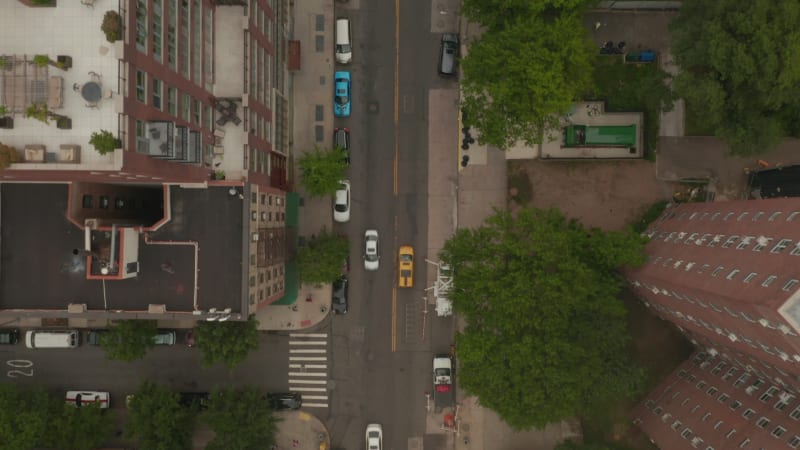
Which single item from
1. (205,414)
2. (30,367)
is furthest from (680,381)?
(30,367)

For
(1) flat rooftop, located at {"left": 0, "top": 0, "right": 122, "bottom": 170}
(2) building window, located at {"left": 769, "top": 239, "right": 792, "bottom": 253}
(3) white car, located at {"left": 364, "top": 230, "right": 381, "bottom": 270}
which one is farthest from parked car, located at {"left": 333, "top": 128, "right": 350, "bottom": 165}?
(2) building window, located at {"left": 769, "top": 239, "right": 792, "bottom": 253}

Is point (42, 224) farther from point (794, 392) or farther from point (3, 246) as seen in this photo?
point (794, 392)

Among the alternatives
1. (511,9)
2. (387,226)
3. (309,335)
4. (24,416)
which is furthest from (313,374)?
(511,9)

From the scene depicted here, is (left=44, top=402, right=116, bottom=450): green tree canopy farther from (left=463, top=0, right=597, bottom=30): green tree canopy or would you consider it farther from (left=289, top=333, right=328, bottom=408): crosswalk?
(left=463, top=0, right=597, bottom=30): green tree canopy

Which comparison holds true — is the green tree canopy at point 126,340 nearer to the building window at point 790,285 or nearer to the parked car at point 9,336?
the parked car at point 9,336

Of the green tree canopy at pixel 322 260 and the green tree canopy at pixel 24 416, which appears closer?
the green tree canopy at pixel 24 416

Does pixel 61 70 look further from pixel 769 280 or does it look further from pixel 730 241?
pixel 730 241

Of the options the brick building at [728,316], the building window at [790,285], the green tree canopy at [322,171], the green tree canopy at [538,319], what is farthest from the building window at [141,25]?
the building window at [790,285]

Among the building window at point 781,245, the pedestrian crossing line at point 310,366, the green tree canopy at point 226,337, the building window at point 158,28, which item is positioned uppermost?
the building window at point 158,28
